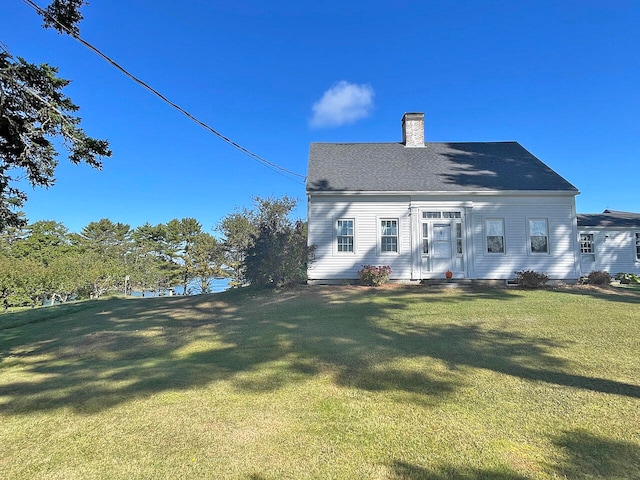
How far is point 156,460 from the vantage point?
3467 mm

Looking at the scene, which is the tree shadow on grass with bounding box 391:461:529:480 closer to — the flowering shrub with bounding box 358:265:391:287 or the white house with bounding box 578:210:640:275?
the flowering shrub with bounding box 358:265:391:287

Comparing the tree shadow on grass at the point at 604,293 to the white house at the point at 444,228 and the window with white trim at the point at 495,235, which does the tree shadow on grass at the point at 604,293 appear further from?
the window with white trim at the point at 495,235

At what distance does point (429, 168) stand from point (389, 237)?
4.03 m

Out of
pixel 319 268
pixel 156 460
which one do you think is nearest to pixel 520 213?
pixel 319 268

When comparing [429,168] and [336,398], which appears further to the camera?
[429,168]

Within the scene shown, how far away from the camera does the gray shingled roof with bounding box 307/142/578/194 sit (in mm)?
15547

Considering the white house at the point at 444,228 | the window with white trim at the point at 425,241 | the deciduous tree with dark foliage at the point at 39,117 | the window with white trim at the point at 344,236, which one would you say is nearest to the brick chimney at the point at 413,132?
the white house at the point at 444,228

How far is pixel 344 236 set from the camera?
15.5 m

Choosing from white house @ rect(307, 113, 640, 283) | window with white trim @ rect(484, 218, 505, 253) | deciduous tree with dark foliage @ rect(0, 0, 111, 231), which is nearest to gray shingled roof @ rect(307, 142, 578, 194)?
white house @ rect(307, 113, 640, 283)

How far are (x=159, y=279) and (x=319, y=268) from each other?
27.0 meters

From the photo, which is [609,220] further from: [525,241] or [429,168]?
[429,168]

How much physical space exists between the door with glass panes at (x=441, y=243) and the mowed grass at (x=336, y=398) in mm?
5420

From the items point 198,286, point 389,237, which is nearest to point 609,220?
point 389,237

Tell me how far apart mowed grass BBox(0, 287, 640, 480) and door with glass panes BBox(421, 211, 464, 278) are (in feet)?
17.8
